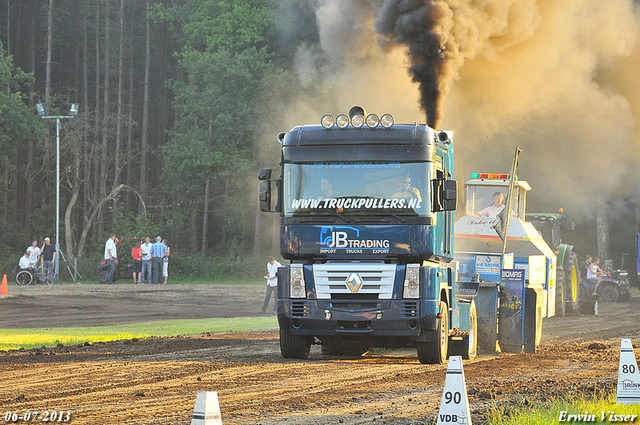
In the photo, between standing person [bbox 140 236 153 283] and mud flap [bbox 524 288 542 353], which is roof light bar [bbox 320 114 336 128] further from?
standing person [bbox 140 236 153 283]

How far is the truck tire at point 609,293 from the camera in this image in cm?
3256

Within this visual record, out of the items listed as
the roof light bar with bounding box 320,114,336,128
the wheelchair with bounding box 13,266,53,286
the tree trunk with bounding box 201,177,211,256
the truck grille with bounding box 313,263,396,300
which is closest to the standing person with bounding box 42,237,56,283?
the wheelchair with bounding box 13,266,53,286

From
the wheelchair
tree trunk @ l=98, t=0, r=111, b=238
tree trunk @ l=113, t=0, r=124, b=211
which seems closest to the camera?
the wheelchair

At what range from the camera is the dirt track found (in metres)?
8.43

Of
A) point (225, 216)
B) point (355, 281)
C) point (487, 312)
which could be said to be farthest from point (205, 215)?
point (355, 281)

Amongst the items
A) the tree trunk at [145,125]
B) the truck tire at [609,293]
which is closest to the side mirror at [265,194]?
the truck tire at [609,293]

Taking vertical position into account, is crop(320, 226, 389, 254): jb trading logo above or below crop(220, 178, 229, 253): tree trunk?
below

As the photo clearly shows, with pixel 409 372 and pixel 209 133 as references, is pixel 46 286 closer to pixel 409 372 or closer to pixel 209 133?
pixel 209 133

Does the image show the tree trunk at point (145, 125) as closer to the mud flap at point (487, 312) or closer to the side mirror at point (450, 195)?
the mud flap at point (487, 312)

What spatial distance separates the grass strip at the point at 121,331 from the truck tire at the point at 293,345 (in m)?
5.06

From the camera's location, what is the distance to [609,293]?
3278cm

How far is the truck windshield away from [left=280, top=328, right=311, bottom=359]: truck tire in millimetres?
1938

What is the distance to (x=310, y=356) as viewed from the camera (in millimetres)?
14500

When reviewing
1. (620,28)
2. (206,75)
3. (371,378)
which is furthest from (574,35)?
(206,75)
